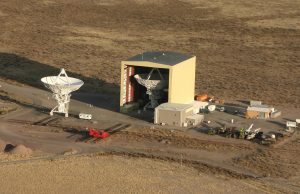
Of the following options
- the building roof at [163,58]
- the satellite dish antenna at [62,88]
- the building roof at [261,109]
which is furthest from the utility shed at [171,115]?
the satellite dish antenna at [62,88]

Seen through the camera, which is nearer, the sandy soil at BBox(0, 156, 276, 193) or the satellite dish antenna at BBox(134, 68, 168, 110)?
the sandy soil at BBox(0, 156, 276, 193)

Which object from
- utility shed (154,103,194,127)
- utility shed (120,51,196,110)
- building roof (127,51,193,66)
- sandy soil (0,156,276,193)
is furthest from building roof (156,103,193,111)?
sandy soil (0,156,276,193)

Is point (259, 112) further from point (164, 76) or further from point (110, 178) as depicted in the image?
point (110, 178)

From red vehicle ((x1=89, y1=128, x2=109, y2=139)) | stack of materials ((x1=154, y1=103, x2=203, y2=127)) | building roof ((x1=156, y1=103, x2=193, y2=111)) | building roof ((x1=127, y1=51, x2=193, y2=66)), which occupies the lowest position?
red vehicle ((x1=89, y1=128, x2=109, y2=139))

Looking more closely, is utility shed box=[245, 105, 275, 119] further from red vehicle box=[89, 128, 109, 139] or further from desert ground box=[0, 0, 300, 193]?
red vehicle box=[89, 128, 109, 139]

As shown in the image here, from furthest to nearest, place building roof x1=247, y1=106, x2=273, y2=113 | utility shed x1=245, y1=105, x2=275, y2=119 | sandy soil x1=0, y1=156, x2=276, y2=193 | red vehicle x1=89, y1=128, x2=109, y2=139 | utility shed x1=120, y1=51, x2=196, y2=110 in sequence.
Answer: building roof x1=247, y1=106, x2=273, y2=113, utility shed x1=245, y1=105, x2=275, y2=119, utility shed x1=120, y1=51, x2=196, y2=110, red vehicle x1=89, y1=128, x2=109, y2=139, sandy soil x1=0, y1=156, x2=276, y2=193

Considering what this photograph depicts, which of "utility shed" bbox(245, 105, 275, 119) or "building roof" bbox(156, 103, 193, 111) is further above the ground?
Answer: "building roof" bbox(156, 103, 193, 111)

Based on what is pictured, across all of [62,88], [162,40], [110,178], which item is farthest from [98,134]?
[162,40]
